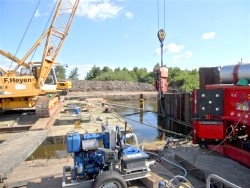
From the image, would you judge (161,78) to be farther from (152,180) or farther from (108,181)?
(108,181)

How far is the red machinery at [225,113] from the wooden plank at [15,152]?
416 cm

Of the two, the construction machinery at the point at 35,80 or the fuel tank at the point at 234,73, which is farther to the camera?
the construction machinery at the point at 35,80

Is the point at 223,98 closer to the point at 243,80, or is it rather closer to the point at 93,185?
the point at 243,80

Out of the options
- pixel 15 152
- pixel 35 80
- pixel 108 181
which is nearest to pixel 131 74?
pixel 35 80

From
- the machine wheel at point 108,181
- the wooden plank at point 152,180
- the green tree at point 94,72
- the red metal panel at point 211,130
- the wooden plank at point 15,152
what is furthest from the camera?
the green tree at point 94,72

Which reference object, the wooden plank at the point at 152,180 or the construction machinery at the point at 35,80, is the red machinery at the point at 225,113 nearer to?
the wooden plank at the point at 152,180

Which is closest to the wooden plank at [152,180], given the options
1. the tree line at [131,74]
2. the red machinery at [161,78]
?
the red machinery at [161,78]

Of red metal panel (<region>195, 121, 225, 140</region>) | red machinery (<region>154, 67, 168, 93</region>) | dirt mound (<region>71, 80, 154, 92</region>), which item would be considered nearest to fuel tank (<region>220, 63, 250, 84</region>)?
red metal panel (<region>195, 121, 225, 140</region>)

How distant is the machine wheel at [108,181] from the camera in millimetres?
4199

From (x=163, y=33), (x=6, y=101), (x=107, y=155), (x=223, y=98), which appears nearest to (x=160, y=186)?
(x=107, y=155)

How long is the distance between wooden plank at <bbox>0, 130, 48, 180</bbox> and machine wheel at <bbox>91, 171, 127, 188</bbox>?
190cm

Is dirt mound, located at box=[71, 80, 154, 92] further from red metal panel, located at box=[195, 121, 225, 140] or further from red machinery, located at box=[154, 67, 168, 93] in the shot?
red metal panel, located at box=[195, 121, 225, 140]

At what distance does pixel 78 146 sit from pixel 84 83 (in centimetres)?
4703

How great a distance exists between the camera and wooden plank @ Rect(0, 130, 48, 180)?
16.7ft
